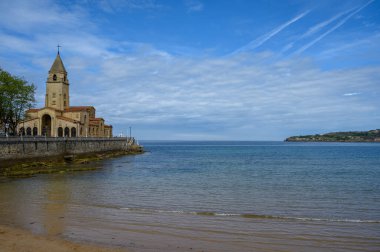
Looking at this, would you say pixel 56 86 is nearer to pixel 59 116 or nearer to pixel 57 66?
pixel 57 66

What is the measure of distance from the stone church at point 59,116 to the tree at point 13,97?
15745mm

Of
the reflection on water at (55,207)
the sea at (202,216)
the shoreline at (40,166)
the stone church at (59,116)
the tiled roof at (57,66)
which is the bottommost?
the sea at (202,216)

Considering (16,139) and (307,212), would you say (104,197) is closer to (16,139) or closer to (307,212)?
(307,212)

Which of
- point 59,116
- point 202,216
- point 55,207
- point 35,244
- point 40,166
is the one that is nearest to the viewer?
point 35,244

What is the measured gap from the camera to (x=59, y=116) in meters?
76.6

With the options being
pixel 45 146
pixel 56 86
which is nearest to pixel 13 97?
pixel 45 146

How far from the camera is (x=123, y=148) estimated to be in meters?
96.5

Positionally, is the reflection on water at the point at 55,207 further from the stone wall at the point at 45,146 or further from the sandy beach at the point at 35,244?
the stone wall at the point at 45,146

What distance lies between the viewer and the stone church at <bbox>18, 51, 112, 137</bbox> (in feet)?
248

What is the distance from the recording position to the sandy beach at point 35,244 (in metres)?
11.1

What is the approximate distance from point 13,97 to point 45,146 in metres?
9.66

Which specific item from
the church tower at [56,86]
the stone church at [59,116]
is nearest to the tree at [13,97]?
the stone church at [59,116]

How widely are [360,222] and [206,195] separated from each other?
10138 millimetres

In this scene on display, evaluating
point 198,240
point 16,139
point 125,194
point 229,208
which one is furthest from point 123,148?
point 198,240
